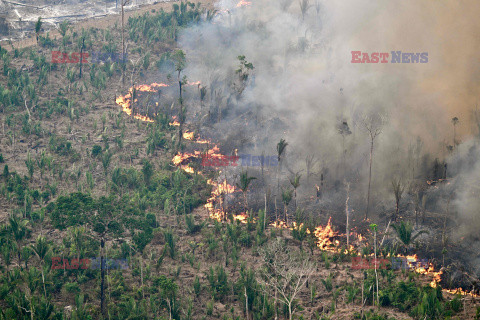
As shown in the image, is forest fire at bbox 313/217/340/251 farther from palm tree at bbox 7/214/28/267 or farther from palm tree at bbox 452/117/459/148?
palm tree at bbox 7/214/28/267

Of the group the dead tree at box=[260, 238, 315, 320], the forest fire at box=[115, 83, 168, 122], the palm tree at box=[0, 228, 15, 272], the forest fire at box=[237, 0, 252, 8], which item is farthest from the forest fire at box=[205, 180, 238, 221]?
the forest fire at box=[237, 0, 252, 8]

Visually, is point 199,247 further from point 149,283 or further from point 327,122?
point 327,122

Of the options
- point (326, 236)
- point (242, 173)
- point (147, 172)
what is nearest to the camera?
point (326, 236)
